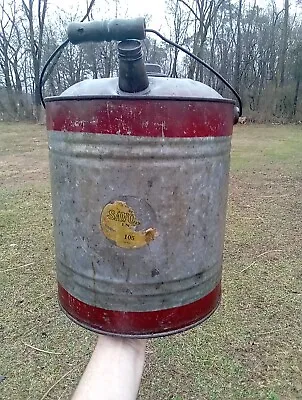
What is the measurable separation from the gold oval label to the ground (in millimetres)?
1092

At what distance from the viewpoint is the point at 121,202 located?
104cm

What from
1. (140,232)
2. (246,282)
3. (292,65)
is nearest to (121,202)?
Answer: (140,232)

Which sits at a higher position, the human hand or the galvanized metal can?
the galvanized metal can

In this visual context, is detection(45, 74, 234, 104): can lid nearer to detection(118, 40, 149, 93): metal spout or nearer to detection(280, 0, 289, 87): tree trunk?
detection(118, 40, 149, 93): metal spout

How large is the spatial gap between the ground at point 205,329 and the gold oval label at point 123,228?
43.0 inches

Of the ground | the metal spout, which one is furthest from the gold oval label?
the ground

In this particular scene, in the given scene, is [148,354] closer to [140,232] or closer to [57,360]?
[57,360]

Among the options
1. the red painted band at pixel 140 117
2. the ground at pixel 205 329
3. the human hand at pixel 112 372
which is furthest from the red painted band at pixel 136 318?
the ground at pixel 205 329

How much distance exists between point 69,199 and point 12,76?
69.4 feet

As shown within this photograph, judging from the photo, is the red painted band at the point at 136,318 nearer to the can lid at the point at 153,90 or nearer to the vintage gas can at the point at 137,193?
the vintage gas can at the point at 137,193

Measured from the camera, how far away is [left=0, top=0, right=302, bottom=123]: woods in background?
662 inches

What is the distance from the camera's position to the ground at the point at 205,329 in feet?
6.19

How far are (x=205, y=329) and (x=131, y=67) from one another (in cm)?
168

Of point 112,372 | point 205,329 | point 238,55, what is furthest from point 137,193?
point 238,55
